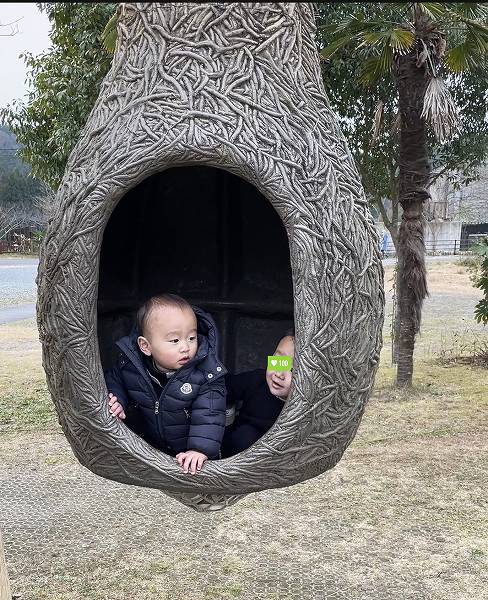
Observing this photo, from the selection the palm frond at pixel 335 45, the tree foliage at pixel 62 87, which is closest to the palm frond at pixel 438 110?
the palm frond at pixel 335 45

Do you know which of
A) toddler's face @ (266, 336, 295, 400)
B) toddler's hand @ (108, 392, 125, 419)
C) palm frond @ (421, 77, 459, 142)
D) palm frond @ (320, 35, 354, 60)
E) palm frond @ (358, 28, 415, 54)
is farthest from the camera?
palm frond @ (421, 77, 459, 142)

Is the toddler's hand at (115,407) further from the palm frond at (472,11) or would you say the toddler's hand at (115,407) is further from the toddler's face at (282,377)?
the palm frond at (472,11)

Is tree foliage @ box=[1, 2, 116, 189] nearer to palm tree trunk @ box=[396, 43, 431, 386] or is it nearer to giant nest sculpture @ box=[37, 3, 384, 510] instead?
palm tree trunk @ box=[396, 43, 431, 386]

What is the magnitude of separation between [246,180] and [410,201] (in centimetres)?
677

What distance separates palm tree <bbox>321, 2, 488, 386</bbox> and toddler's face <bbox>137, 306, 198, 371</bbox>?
5.06 meters

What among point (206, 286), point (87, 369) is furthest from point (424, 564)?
point (87, 369)

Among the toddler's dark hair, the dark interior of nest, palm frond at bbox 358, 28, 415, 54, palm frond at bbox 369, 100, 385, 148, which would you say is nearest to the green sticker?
the toddler's dark hair

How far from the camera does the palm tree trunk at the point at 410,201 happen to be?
798 centimetres

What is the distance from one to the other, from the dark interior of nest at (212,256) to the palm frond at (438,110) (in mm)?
4539

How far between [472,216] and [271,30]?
34397 millimetres

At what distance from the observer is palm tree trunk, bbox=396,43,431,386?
7.98m

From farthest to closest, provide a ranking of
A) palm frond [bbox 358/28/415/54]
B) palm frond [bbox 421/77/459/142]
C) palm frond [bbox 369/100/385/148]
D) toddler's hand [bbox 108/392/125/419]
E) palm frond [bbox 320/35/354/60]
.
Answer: palm frond [bbox 369/100/385/148] < palm frond [bbox 421/77/459/142] < palm frond [bbox 320/35/354/60] < palm frond [bbox 358/28/415/54] < toddler's hand [bbox 108/392/125/419]

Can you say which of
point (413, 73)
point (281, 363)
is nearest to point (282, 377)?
point (281, 363)

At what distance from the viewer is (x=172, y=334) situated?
2.22m
